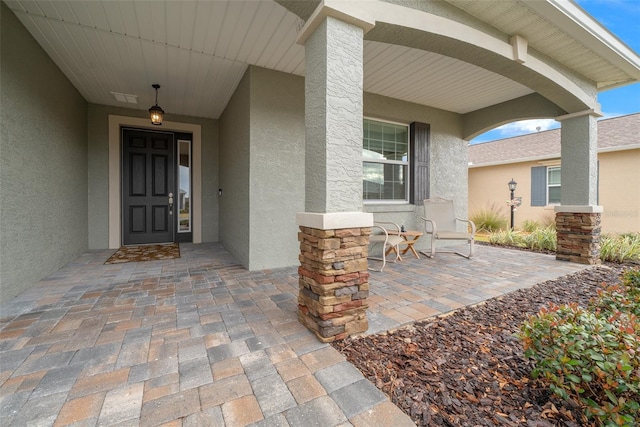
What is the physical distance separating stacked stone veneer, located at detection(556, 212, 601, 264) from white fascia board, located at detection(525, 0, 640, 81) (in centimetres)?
207

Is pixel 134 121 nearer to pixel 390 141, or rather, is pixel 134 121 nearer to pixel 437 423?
pixel 390 141

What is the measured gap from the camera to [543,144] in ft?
27.7

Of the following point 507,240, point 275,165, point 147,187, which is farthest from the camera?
point 507,240

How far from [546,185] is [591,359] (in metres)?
8.98

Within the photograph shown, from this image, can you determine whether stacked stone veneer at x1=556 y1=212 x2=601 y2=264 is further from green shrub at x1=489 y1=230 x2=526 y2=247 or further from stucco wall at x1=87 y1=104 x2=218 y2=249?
stucco wall at x1=87 y1=104 x2=218 y2=249

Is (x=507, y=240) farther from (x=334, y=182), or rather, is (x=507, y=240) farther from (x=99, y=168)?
(x=99, y=168)

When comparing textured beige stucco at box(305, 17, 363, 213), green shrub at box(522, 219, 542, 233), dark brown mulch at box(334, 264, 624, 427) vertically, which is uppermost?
textured beige stucco at box(305, 17, 363, 213)

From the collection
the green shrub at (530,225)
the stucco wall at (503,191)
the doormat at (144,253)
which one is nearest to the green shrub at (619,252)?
the green shrub at (530,225)

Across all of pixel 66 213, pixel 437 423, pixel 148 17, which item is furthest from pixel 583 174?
pixel 66 213

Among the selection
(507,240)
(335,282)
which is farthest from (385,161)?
(335,282)

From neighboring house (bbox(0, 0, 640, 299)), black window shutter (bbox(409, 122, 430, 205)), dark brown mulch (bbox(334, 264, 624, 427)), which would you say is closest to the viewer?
dark brown mulch (bbox(334, 264, 624, 427))

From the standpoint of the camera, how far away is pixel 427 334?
1910 mm

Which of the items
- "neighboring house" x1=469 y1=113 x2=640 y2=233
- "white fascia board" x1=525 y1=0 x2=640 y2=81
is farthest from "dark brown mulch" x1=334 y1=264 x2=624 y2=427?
"neighboring house" x1=469 y1=113 x2=640 y2=233

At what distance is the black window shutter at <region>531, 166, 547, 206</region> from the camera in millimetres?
8008
